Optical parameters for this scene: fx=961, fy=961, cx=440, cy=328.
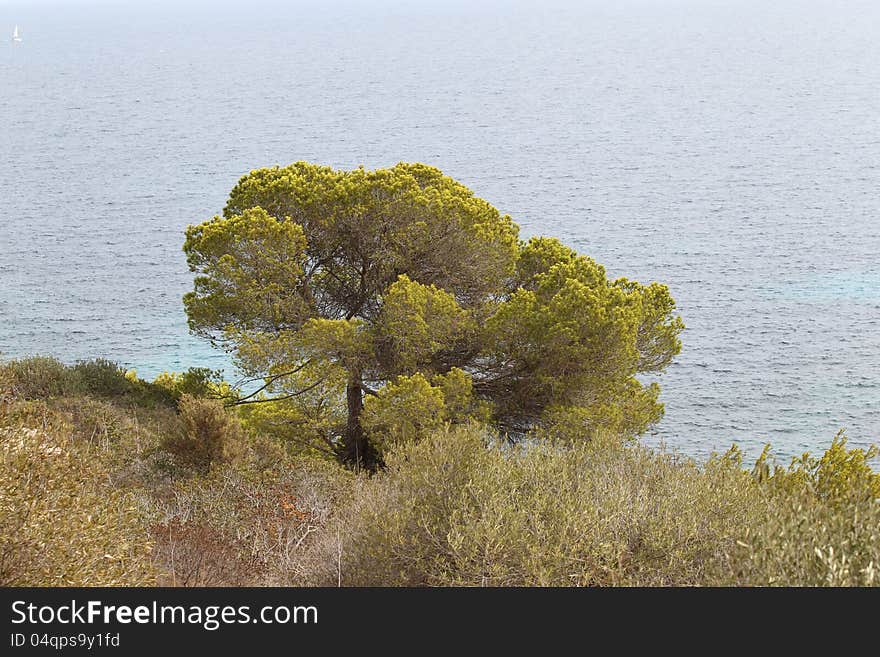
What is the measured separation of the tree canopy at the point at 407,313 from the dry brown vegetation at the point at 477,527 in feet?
30.8

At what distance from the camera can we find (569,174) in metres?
103

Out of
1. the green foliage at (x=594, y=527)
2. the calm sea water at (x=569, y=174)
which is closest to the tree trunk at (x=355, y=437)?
the green foliage at (x=594, y=527)

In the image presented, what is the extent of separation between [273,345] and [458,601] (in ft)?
58.6

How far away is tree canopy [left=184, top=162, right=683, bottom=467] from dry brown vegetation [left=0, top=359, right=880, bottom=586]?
938 centimetres

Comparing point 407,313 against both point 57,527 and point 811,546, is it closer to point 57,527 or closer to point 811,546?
point 57,527

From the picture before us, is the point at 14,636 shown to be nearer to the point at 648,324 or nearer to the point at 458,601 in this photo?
the point at 458,601

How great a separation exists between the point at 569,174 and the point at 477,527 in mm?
94675

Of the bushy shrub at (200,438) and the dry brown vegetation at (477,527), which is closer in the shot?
the dry brown vegetation at (477,527)

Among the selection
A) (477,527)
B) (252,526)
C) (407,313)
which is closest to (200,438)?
(252,526)

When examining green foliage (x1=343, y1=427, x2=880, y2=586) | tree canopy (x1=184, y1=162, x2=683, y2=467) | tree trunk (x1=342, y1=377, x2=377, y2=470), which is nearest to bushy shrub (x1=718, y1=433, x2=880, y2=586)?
green foliage (x1=343, y1=427, x2=880, y2=586)

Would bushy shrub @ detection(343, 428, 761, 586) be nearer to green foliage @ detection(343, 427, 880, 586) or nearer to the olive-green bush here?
green foliage @ detection(343, 427, 880, 586)

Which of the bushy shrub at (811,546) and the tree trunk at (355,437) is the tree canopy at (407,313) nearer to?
the tree trunk at (355,437)

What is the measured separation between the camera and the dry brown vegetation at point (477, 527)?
10.5 meters

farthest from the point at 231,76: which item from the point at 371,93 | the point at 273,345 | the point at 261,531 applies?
the point at 261,531
